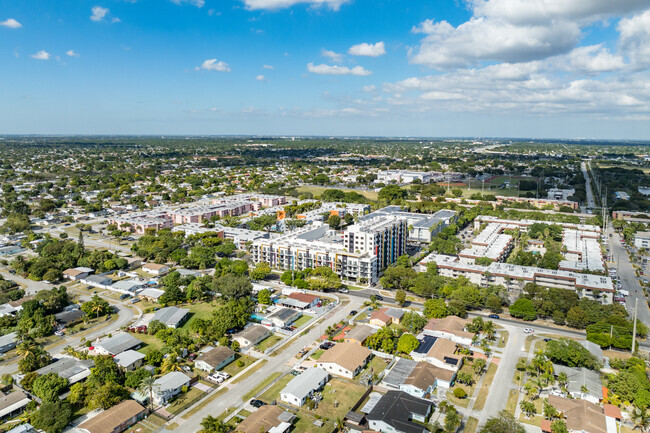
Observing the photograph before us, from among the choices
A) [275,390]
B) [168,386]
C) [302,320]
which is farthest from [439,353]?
[168,386]

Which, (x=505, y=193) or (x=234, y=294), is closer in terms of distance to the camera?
(x=234, y=294)

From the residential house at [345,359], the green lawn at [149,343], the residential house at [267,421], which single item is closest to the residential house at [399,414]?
the residential house at [345,359]

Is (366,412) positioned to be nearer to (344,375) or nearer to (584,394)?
(344,375)

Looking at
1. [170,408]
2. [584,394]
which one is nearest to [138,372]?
[170,408]

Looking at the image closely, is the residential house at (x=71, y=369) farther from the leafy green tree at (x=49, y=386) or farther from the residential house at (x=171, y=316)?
the residential house at (x=171, y=316)

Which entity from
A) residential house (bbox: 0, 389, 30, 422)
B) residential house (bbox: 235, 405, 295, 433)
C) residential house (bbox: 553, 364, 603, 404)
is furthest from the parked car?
residential house (bbox: 553, 364, 603, 404)

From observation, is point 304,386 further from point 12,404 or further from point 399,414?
point 12,404
